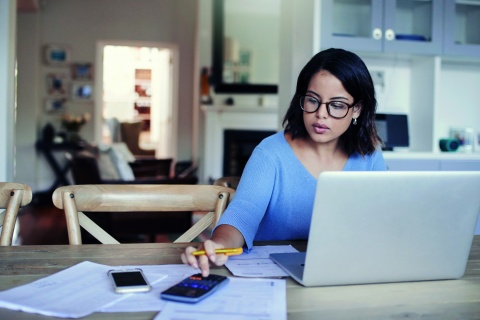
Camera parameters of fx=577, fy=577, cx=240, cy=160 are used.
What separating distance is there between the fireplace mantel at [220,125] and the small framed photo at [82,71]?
6.32ft

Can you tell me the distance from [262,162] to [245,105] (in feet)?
17.3

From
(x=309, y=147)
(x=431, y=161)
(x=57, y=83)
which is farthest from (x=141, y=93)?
(x=309, y=147)

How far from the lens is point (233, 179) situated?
190 centimetres

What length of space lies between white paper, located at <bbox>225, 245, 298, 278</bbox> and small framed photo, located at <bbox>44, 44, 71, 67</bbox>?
694 centimetres

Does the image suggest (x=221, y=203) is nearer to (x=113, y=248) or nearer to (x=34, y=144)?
(x=113, y=248)

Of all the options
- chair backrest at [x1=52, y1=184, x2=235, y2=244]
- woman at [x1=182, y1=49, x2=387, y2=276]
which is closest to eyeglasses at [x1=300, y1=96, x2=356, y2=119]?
woman at [x1=182, y1=49, x2=387, y2=276]

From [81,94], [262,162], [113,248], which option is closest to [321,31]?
[262,162]

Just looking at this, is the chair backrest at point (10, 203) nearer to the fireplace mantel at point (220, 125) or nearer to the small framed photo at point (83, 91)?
the fireplace mantel at point (220, 125)

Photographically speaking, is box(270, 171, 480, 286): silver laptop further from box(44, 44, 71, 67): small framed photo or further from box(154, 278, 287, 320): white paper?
box(44, 44, 71, 67): small framed photo

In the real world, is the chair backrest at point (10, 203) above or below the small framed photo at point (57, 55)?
below

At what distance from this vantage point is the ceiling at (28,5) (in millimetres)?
6922

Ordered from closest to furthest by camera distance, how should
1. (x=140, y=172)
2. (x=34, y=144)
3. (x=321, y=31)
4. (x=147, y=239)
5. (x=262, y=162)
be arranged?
(x=262, y=162) < (x=321, y=31) < (x=147, y=239) < (x=140, y=172) < (x=34, y=144)

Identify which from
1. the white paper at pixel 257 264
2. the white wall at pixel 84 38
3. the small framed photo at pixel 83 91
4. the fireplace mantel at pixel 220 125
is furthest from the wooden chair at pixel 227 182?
the small framed photo at pixel 83 91

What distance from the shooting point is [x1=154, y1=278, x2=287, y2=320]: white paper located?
2.94 ft
